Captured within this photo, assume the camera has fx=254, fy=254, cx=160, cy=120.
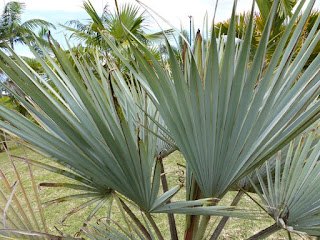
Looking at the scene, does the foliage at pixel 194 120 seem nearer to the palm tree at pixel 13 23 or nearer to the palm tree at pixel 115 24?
the palm tree at pixel 115 24

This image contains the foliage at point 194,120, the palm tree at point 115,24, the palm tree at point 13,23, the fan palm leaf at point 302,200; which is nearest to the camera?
the foliage at point 194,120

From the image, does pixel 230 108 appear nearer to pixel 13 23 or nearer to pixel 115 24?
pixel 115 24

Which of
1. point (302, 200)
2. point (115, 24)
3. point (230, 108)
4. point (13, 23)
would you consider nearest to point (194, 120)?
point (230, 108)

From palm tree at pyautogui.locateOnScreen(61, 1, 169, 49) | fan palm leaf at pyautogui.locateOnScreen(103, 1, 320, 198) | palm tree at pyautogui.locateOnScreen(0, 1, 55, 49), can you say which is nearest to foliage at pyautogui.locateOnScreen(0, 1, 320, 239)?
fan palm leaf at pyautogui.locateOnScreen(103, 1, 320, 198)

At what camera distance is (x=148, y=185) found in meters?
0.66

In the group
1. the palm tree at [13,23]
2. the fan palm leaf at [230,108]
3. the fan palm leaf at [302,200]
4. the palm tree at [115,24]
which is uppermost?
the palm tree at [13,23]

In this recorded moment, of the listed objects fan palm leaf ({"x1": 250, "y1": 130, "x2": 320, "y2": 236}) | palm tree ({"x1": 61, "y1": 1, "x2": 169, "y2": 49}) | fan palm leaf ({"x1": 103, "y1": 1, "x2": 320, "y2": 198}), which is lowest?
fan palm leaf ({"x1": 250, "y1": 130, "x2": 320, "y2": 236})

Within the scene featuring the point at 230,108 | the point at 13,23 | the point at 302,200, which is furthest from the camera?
the point at 13,23

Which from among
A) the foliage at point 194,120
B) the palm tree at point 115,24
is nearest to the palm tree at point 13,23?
the palm tree at point 115,24

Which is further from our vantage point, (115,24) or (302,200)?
(115,24)

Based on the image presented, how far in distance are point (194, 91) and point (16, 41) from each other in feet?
49.1

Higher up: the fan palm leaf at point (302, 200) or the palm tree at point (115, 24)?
the palm tree at point (115, 24)

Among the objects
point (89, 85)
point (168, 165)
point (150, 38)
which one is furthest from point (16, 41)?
point (89, 85)

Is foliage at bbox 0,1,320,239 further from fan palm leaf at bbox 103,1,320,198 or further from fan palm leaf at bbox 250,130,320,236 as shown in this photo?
fan palm leaf at bbox 250,130,320,236
